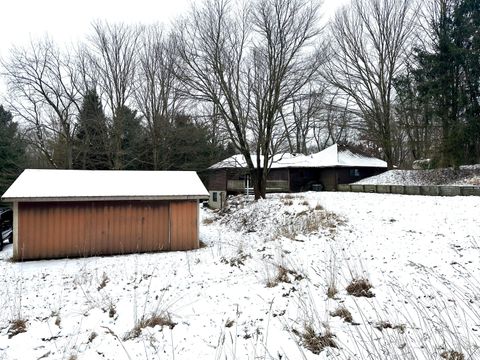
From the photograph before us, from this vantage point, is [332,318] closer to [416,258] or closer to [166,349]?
[166,349]

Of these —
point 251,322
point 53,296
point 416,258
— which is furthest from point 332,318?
point 53,296

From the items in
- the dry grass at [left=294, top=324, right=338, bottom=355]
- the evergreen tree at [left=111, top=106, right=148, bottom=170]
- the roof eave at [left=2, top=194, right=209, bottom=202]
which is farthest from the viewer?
the evergreen tree at [left=111, top=106, right=148, bottom=170]

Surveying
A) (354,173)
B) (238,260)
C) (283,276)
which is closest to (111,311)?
(283,276)

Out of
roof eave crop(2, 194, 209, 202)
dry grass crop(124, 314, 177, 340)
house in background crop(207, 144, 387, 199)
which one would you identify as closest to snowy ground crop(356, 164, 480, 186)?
house in background crop(207, 144, 387, 199)

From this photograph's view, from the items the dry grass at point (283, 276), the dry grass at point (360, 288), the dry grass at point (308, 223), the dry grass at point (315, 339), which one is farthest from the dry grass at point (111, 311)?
the dry grass at point (308, 223)

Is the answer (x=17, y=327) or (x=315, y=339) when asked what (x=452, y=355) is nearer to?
(x=315, y=339)

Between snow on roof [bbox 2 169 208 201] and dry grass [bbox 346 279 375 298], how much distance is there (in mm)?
7837

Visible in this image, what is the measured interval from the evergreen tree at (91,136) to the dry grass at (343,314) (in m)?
22.6

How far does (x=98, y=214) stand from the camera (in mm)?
11883

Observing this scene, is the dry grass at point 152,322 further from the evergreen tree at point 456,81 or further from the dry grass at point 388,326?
the evergreen tree at point 456,81

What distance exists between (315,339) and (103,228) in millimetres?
9846

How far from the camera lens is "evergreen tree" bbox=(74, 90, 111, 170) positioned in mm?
24500

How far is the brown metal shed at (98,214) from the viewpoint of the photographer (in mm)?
11094

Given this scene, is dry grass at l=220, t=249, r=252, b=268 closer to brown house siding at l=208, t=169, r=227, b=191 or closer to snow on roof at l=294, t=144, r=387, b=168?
snow on roof at l=294, t=144, r=387, b=168
